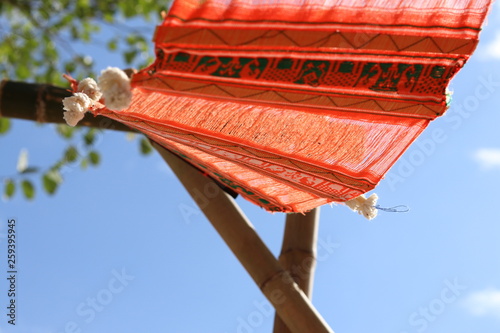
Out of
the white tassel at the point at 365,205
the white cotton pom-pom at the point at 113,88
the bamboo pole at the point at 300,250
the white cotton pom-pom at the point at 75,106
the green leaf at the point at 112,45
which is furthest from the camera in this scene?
the green leaf at the point at 112,45

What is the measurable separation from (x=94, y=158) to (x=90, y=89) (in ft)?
5.92

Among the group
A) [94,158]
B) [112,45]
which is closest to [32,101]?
[94,158]

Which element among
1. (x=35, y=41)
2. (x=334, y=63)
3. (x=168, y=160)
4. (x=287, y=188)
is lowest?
(x=334, y=63)

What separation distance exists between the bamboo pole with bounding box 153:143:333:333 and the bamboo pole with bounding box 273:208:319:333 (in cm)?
10

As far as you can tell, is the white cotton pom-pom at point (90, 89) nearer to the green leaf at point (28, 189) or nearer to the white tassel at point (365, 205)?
the white tassel at point (365, 205)

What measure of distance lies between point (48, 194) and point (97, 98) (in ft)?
5.26

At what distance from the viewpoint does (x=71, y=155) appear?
2791 millimetres

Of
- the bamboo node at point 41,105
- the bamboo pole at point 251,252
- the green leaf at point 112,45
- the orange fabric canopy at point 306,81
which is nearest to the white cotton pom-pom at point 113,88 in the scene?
the orange fabric canopy at point 306,81

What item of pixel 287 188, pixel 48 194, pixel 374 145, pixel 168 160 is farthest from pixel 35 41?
pixel 374 145

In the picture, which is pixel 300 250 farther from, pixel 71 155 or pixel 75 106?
pixel 71 155

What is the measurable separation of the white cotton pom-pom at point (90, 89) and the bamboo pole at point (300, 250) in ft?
2.98

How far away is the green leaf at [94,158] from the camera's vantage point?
2.74m

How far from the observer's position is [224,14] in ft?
2.91

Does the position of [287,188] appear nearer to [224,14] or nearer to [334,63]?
[334,63]
